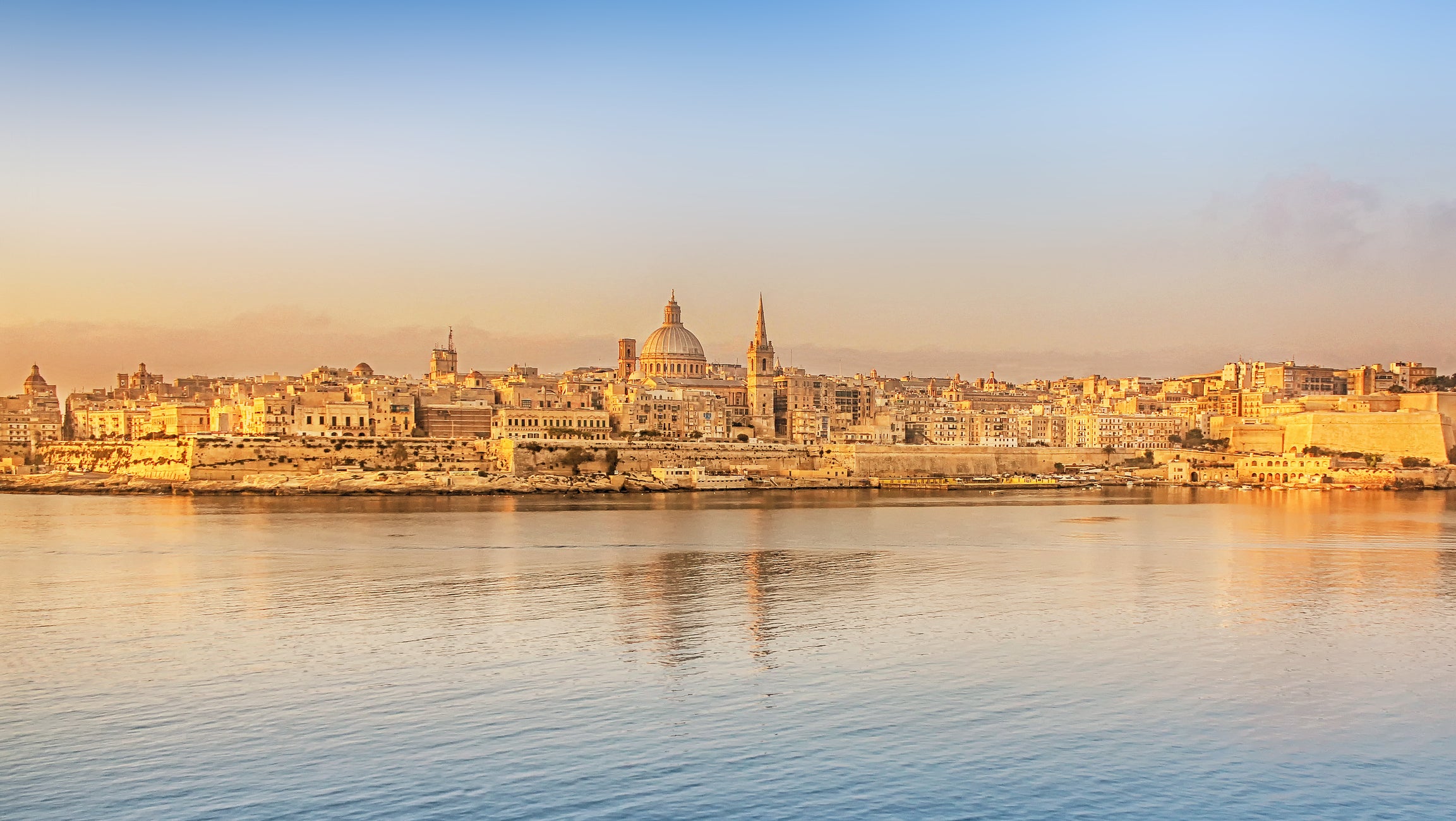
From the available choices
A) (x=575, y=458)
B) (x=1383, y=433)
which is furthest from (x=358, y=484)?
(x=1383, y=433)

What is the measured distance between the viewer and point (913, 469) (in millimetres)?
40750

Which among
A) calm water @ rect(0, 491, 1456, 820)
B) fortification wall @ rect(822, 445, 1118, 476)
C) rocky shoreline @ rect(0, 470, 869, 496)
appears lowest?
calm water @ rect(0, 491, 1456, 820)

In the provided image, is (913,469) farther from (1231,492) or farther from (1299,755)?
(1299,755)

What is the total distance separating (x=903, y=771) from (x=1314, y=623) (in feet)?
Result: 20.1

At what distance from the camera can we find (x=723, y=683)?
29.6 ft

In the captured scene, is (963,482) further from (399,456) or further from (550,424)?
(399,456)

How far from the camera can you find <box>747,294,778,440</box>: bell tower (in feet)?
158

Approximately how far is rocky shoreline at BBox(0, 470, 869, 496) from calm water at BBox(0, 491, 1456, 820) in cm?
1519

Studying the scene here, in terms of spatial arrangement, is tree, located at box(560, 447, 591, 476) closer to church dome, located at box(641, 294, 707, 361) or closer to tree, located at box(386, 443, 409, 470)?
tree, located at box(386, 443, 409, 470)

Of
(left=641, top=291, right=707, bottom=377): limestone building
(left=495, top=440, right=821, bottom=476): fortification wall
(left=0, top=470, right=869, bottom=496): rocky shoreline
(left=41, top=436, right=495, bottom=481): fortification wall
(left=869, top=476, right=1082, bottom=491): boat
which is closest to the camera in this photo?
(left=0, top=470, right=869, bottom=496): rocky shoreline

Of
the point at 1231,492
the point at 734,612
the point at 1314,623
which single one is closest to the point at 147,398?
the point at 1231,492

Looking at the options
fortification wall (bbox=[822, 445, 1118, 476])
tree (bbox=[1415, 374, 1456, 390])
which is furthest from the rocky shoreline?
tree (bbox=[1415, 374, 1456, 390])

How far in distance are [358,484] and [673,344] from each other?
998 inches

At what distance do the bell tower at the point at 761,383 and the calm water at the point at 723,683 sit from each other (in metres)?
30.3
